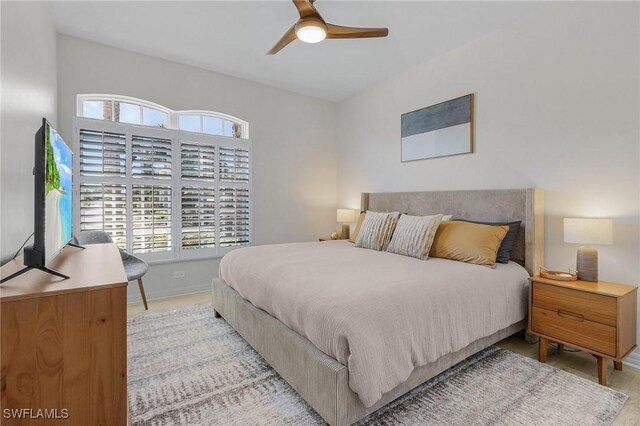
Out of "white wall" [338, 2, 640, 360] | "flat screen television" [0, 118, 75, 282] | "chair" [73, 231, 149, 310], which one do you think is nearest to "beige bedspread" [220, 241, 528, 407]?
"white wall" [338, 2, 640, 360]

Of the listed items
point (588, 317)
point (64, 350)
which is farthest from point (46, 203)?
point (588, 317)

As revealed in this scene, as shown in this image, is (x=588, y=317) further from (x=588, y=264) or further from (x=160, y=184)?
(x=160, y=184)

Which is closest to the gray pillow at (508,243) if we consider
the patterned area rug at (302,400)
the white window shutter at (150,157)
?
the patterned area rug at (302,400)

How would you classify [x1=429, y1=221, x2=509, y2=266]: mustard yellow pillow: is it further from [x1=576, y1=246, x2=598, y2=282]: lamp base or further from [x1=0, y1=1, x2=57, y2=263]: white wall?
[x1=0, y1=1, x2=57, y2=263]: white wall

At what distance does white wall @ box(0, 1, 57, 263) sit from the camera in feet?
4.86

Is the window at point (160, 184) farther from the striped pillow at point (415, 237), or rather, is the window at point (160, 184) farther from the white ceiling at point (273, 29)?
the striped pillow at point (415, 237)

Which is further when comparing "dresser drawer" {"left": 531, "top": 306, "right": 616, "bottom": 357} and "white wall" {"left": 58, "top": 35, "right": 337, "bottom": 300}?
"white wall" {"left": 58, "top": 35, "right": 337, "bottom": 300}

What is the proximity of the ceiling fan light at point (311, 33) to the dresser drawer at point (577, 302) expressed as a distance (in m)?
2.53

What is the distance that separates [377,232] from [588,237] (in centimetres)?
170

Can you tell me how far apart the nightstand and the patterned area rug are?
0.22 m

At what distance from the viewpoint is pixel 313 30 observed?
2.28 metres

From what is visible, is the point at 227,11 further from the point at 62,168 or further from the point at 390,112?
the point at 390,112

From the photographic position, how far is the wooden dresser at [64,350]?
38.2 inches

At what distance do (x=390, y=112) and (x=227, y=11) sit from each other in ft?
7.81
